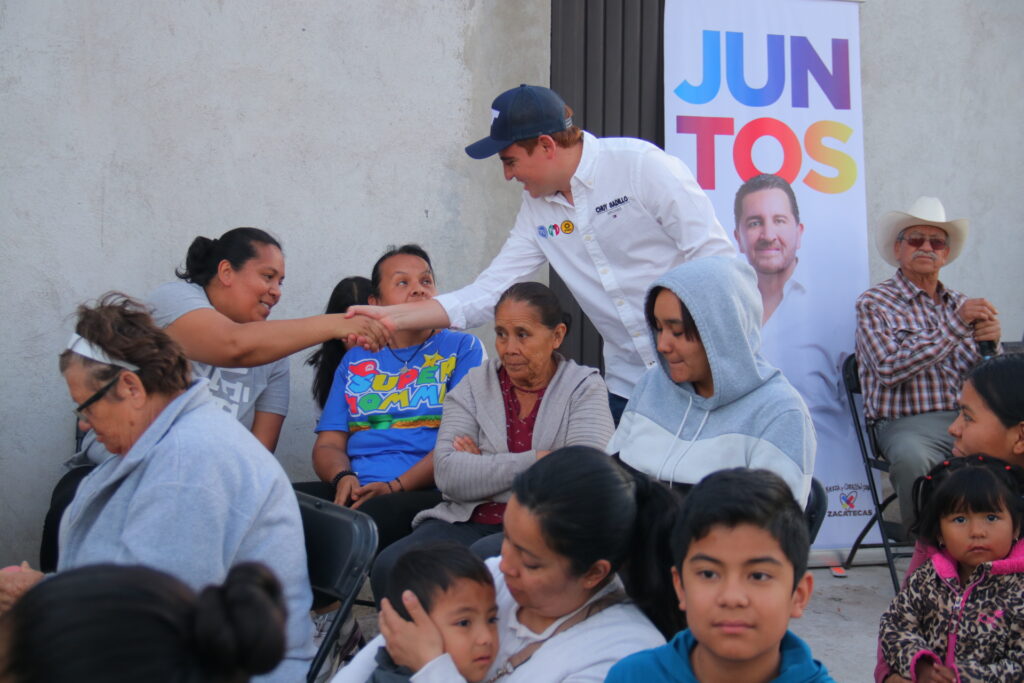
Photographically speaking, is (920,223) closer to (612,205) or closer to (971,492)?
(612,205)

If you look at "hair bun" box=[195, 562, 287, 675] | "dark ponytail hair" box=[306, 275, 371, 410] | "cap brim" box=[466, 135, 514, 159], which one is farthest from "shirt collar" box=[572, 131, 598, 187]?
"hair bun" box=[195, 562, 287, 675]

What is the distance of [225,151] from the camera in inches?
190

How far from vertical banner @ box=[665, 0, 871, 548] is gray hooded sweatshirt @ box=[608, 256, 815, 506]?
244 centimetres

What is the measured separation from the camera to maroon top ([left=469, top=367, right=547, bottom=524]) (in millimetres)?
3477

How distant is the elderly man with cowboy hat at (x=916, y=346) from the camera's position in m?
4.66

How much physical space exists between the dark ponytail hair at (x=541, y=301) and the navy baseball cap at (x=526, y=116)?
1.92ft

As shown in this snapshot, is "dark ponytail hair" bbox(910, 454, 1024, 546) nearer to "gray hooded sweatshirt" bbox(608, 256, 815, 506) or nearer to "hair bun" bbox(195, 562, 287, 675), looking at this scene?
"gray hooded sweatshirt" bbox(608, 256, 815, 506)

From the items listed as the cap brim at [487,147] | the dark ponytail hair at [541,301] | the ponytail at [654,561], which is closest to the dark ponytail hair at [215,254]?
the cap brim at [487,147]

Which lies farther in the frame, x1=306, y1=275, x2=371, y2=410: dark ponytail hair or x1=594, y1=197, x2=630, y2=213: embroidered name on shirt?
x1=306, y1=275, x2=371, y2=410: dark ponytail hair

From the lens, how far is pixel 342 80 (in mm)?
4949

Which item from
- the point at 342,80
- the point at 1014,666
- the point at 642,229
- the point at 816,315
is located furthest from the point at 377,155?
the point at 1014,666

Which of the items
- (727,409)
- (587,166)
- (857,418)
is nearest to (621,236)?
(587,166)

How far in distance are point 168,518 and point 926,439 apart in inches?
143

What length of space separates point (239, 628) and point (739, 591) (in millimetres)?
980
